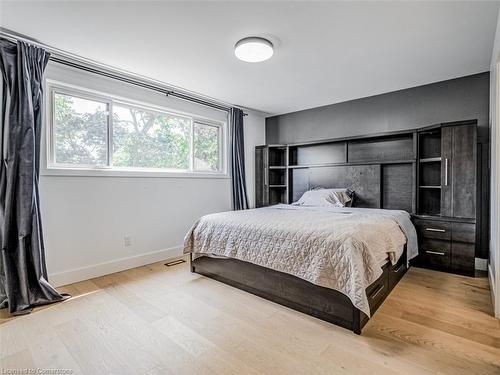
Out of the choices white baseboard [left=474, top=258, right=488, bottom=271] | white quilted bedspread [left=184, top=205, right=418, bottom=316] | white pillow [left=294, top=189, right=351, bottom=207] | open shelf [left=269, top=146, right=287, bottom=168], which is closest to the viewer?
white quilted bedspread [left=184, top=205, right=418, bottom=316]

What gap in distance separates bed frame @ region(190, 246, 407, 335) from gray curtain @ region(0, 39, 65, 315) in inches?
57.8

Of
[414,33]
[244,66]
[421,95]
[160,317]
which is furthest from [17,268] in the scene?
[421,95]

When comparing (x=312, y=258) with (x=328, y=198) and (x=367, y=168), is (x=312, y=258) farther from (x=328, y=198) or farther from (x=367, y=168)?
(x=367, y=168)

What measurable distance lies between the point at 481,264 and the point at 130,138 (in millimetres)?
4408

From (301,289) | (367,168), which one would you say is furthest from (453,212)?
(301,289)

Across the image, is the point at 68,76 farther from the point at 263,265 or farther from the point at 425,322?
the point at 425,322

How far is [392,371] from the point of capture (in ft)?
4.67

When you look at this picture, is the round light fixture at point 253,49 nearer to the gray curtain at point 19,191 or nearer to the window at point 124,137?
the window at point 124,137

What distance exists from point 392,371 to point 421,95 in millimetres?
3302

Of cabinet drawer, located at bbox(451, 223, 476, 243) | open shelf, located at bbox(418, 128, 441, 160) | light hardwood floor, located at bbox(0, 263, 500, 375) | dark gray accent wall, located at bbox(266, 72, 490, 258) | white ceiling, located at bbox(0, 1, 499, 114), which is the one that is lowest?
light hardwood floor, located at bbox(0, 263, 500, 375)

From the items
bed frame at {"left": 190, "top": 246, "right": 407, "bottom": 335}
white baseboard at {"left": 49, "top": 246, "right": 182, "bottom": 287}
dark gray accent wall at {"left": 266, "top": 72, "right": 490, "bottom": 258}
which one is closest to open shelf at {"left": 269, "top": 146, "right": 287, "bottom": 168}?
dark gray accent wall at {"left": 266, "top": 72, "right": 490, "bottom": 258}

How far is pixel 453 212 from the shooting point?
2889 millimetres

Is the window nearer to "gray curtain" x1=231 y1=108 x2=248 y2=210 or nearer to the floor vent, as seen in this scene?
"gray curtain" x1=231 y1=108 x2=248 y2=210

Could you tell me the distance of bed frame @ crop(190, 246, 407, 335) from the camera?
1.86m
